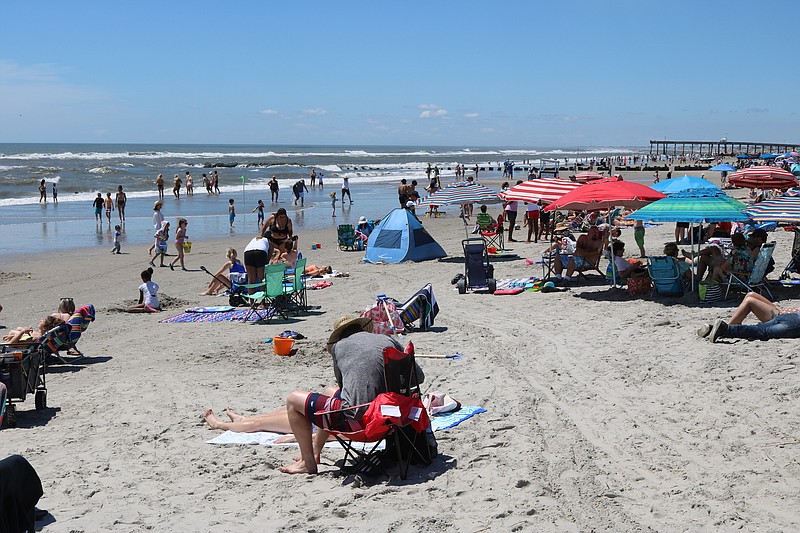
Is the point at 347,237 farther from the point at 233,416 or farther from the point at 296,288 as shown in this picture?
the point at 233,416

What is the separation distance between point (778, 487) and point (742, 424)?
105 cm

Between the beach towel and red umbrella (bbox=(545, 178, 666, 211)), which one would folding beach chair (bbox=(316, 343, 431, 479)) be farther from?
the beach towel

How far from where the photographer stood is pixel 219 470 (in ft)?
18.0

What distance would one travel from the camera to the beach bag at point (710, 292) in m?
9.99

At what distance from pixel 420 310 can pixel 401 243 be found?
23.2 ft

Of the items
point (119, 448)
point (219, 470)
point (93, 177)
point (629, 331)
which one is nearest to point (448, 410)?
point (219, 470)

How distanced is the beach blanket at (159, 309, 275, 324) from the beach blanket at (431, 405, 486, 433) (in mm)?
5448

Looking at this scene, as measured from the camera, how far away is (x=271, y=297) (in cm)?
1122

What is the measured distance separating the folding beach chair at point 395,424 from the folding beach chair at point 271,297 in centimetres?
606

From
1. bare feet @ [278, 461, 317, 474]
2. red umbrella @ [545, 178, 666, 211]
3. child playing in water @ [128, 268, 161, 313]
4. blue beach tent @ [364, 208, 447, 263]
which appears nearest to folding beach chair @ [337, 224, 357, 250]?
blue beach tent @ [364, 208, 447, 263]

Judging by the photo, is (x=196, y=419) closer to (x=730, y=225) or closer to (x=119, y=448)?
(x=119, y=448)

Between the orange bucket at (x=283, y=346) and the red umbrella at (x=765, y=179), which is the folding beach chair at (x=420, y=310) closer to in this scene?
the orange bucket at (x=283, y=346)

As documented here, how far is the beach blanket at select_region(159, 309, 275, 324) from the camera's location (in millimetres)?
11461

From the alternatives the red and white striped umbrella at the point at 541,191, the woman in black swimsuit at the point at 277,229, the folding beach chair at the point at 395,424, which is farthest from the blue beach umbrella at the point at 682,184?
the folding beach chair at the point at 395,424
